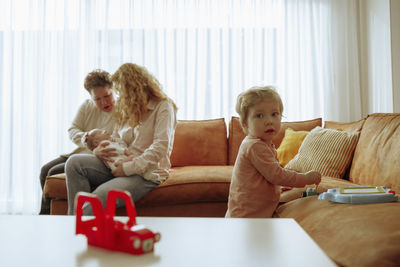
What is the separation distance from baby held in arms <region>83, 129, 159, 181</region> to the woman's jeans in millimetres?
46

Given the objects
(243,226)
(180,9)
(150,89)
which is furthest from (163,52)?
(243,226)

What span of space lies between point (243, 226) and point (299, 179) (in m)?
0.74

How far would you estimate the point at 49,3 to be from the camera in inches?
147

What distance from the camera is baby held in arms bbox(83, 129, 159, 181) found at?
2.05 meters

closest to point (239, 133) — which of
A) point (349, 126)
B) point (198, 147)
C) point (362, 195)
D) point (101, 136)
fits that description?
point (198, 147)

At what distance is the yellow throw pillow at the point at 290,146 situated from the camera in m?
2.67

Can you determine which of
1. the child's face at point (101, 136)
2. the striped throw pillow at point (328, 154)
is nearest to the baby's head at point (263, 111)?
the striped throw pillow at point (328, 154)

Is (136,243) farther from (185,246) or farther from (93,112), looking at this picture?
(93,112)

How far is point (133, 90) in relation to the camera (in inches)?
81.9

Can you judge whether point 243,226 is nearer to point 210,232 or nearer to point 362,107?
point 210,232

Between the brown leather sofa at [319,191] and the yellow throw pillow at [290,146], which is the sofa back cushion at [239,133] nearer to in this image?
the brown leather sofa at [319,191]

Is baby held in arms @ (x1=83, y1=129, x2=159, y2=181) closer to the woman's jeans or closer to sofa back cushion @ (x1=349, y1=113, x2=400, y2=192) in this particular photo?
the woman's jeans

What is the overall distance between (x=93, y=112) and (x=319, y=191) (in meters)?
1.53

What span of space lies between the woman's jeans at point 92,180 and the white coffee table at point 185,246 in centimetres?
100
